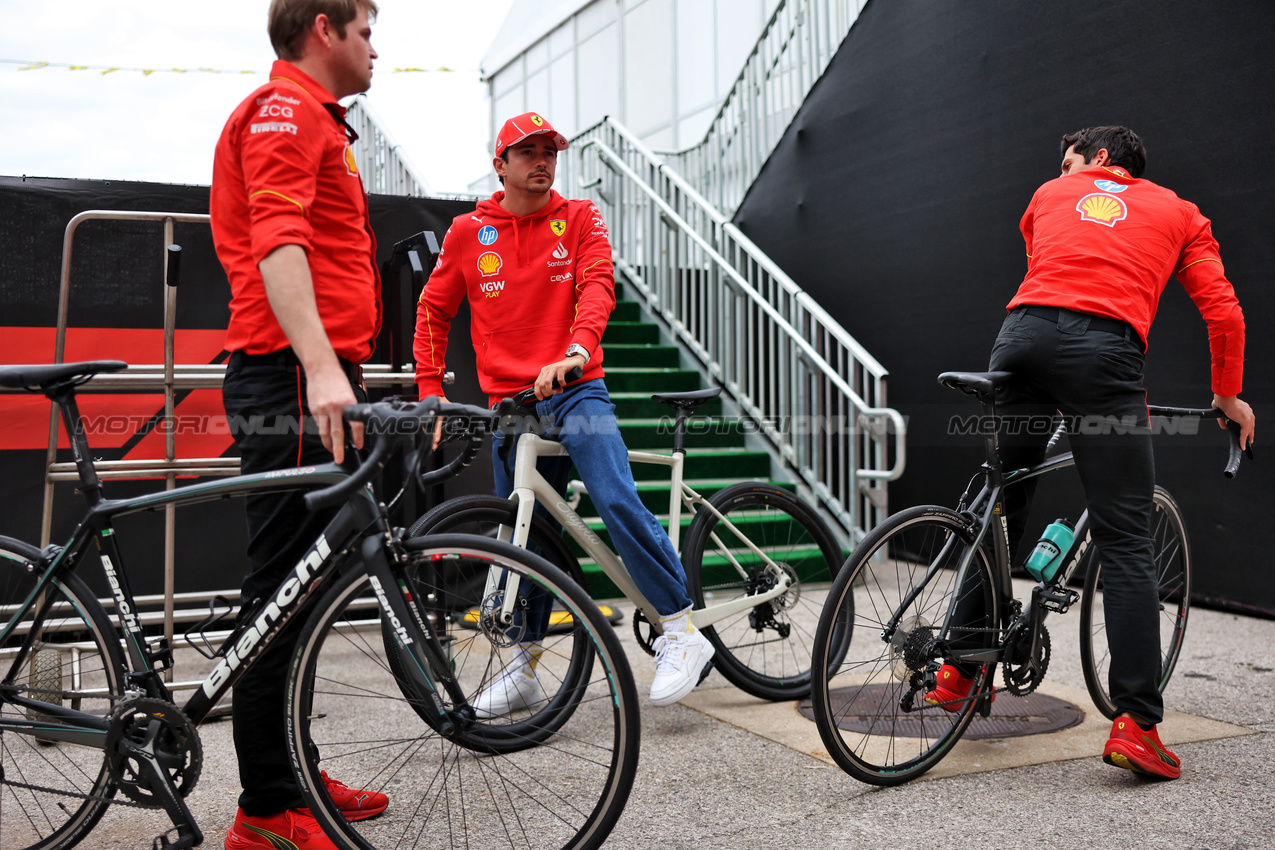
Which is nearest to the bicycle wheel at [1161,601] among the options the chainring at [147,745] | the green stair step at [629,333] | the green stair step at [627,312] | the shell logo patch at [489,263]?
the shell logo patch at [489,263]

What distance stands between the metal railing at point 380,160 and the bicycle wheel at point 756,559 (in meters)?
5.16

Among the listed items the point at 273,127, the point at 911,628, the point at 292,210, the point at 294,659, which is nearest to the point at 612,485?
the point at 911,628

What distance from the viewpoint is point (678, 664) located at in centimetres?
299

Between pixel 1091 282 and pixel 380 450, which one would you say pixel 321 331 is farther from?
pixel 1091 282

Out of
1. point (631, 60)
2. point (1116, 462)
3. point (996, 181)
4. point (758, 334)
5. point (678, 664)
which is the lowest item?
point (678, 664)

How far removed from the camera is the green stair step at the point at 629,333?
7438mm

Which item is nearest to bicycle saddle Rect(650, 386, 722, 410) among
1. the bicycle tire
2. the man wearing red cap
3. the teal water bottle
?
the man wearing red cap

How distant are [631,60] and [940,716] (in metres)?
12.4

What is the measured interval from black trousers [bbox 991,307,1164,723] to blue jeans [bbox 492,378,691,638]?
123 cm

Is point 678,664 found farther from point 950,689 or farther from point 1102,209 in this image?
point 1102,209

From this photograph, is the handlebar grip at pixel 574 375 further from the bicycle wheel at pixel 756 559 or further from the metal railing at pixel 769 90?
the metal railing at pixel 769 90

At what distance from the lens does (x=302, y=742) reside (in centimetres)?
194

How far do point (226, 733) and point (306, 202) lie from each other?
2.01 m

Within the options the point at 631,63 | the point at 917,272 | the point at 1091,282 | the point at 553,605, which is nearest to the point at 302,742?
the point at 553,605
